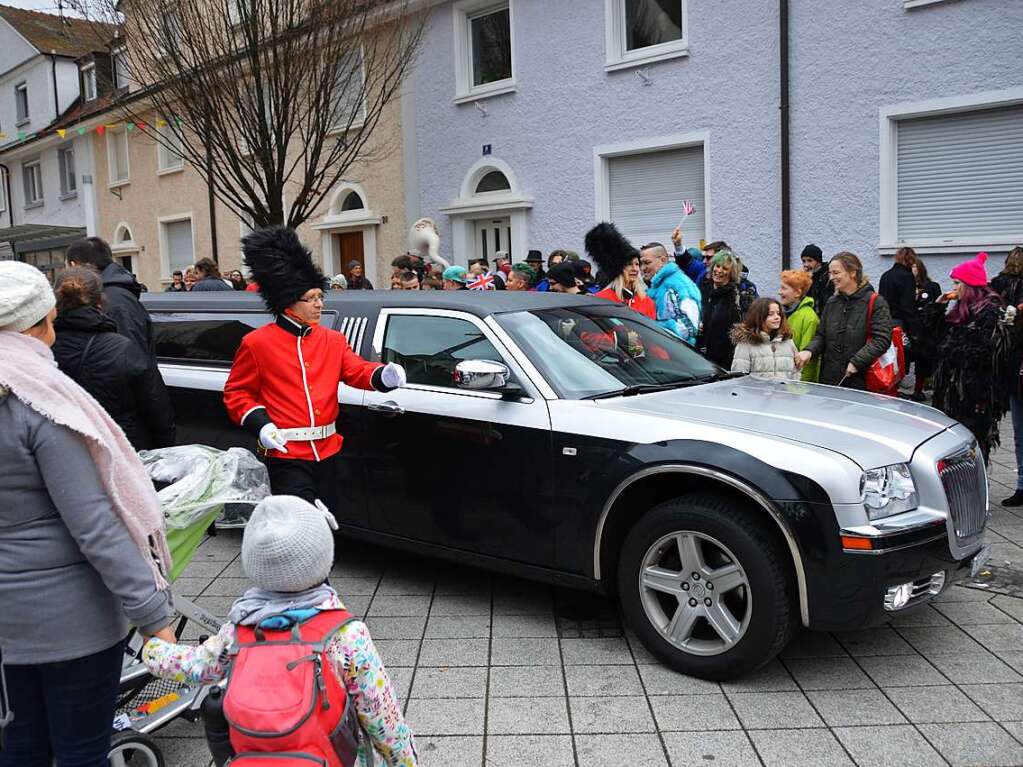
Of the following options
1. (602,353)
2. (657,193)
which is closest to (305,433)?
(602,353)

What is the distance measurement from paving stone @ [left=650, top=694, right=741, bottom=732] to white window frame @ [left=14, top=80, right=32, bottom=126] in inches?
1316

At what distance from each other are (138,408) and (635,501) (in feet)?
7.92

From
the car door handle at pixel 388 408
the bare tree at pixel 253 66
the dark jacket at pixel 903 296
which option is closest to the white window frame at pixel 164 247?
the bare tree at pixel 253 66

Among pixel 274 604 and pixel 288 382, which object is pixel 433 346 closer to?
pixel 288 382

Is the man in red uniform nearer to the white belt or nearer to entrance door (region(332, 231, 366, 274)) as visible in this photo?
the white belt

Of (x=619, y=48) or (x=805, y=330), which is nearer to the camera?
(x=805, y=330)

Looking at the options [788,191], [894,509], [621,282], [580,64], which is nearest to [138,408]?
[894,509]

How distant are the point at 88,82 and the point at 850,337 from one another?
1136 inches

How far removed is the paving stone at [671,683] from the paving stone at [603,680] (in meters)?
0.05

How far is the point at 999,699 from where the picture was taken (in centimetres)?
384

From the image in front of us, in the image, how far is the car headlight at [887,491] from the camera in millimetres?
3785

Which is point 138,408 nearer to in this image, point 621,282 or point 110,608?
point 110,608

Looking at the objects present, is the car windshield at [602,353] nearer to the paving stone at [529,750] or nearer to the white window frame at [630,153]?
the paving stone at [529,750]

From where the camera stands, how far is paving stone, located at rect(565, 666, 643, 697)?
13.2 feet
